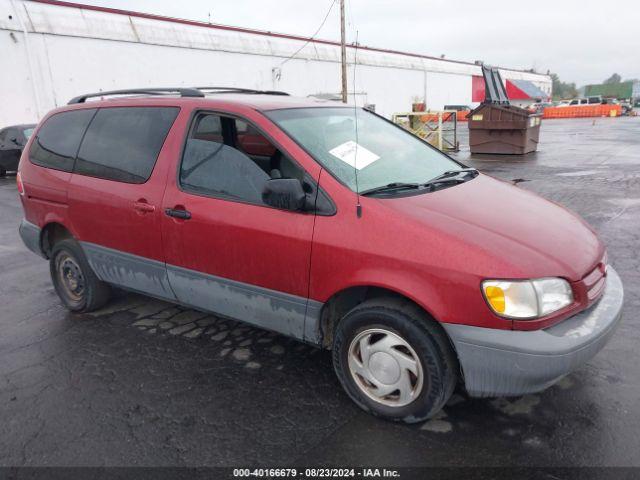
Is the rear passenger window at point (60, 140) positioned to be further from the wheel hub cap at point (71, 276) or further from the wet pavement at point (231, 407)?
the wet pavement at point (231, 407)

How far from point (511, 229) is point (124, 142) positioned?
8.92ft

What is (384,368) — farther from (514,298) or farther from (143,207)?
(143,207)

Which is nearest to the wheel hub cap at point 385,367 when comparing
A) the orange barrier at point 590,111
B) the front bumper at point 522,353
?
the front bumper at point 522,353

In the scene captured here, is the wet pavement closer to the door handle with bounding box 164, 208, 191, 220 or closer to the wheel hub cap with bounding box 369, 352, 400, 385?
the wheel hub cap with bounding box 369, 352, 400, 385

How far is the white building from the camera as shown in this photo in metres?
19.0

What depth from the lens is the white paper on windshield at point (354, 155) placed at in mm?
2979

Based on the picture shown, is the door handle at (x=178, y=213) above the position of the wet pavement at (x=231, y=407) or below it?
above

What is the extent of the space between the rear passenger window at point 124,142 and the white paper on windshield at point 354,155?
3.91 ft

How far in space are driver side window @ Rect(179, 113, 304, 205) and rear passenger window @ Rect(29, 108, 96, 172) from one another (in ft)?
4.24

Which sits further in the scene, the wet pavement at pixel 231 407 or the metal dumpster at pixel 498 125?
the metal dumpster at pixel 498 125

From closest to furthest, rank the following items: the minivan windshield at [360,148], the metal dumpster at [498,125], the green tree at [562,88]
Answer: the minivan windshield at [360,148]
the metal dumpster at [498,125]
the green tree at [562,88]

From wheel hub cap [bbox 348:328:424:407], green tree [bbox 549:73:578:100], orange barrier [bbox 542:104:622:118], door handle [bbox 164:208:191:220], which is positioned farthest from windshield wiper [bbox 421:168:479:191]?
green tree [bbox 549:73:578:100]

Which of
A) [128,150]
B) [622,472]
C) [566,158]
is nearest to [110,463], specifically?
[128,150]

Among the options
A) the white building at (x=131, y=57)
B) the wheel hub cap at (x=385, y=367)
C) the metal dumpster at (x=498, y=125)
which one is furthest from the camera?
the white building at (x=131, y=57)
